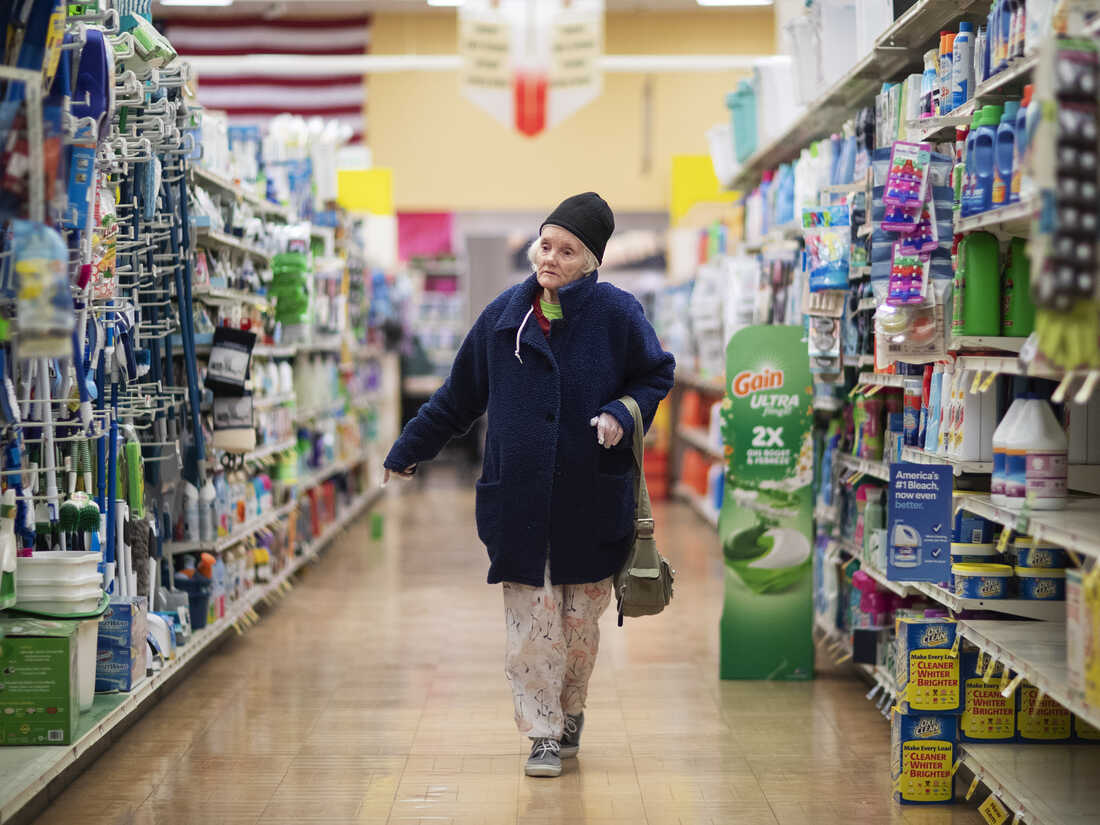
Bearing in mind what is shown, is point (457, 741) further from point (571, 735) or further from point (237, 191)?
point (237, 191)

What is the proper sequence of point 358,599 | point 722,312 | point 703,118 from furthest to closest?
point 703,118 < point 722,312 < point 358,599

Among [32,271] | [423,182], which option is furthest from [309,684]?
[423,182]

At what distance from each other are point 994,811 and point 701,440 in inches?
292

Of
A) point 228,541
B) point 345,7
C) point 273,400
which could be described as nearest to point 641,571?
point 228,541

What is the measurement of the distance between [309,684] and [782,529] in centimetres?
211

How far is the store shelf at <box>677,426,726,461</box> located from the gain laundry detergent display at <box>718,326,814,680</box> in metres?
4.13

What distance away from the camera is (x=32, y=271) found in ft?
9.32

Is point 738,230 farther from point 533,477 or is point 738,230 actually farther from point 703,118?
point 703,118

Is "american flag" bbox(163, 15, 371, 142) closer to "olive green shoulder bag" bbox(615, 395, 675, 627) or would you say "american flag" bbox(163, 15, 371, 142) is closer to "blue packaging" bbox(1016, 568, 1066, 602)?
"olive green shoulder bag" bbox(615, 395, 675, 627)

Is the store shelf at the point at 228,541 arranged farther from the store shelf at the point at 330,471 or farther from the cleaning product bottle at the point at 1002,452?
the cleaning product bottle at the point at 1002,452

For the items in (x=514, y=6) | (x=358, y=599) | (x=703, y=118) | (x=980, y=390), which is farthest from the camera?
(x=703, y=118)

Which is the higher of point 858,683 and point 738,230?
point 738,230

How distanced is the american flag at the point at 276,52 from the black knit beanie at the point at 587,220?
12984 millimetres

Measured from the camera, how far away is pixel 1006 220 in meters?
3.35
